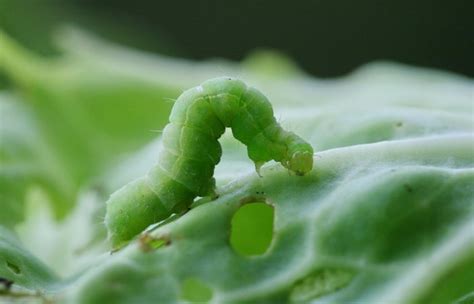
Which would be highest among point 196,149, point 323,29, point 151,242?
point 323,29

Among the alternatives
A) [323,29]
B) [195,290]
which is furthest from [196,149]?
[323,29]

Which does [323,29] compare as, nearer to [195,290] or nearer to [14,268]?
[14,268]

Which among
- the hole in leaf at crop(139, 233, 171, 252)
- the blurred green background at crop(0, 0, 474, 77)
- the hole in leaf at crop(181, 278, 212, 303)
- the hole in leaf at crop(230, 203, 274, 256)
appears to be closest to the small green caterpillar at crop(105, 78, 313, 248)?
the hole in leaf at crop(230, 203, 274, 256)

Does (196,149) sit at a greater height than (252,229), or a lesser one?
greater

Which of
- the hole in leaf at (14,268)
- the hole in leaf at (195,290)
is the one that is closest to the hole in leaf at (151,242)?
the hole in leaf at (195,290)

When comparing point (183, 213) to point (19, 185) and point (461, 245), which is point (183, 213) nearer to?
point (461, 245)

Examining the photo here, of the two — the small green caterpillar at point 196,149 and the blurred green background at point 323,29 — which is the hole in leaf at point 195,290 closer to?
the small green caterpillar at point 196,149

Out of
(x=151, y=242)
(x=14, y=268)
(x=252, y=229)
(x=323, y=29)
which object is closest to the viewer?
(x=151, y=242)
